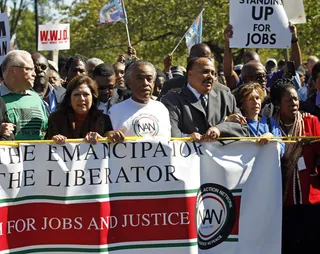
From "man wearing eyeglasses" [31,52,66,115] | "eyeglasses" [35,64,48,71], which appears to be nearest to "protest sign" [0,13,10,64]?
"man wearing eyeglasses" [31,52,66,115]

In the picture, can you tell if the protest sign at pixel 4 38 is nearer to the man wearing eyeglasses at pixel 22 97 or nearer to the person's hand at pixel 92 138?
the man wearing eyeglasses at pixel 22 97

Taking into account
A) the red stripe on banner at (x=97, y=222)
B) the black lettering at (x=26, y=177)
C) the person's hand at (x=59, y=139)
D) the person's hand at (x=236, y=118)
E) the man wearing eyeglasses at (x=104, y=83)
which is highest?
the man wearing eyeglasses at (x=104, y=83)

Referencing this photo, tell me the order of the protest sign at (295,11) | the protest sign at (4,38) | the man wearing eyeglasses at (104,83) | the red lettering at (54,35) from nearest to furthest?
the man wearing eyeglasses at (104,83)
the protest sign at (295,11)
the protest sign at (4,38)
the red lettering at (54,35)

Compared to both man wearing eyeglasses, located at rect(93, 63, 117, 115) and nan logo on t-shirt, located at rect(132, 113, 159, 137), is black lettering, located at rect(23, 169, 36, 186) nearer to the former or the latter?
nan logo on t-shirt, located at rect(132, 113, 159, 137)

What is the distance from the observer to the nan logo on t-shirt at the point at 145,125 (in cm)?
707

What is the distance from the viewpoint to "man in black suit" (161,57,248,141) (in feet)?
24.4

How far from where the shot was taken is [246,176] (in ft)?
23.1

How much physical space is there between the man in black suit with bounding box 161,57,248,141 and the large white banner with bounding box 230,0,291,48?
2595 mm

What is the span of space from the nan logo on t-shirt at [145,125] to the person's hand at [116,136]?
328mm

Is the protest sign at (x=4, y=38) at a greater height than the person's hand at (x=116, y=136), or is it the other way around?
the protest sign at (x=4, y=38)

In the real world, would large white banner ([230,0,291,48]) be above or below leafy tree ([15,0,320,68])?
below

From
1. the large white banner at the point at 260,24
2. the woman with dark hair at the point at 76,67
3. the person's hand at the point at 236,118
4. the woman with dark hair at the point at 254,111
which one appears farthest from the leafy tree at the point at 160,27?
the person's hand at the point at 236,118

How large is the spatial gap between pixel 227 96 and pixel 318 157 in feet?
3.47

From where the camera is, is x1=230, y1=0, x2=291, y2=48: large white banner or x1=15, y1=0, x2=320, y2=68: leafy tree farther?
x1=15, y1=0, x2=320, y2=68: leafy tree
